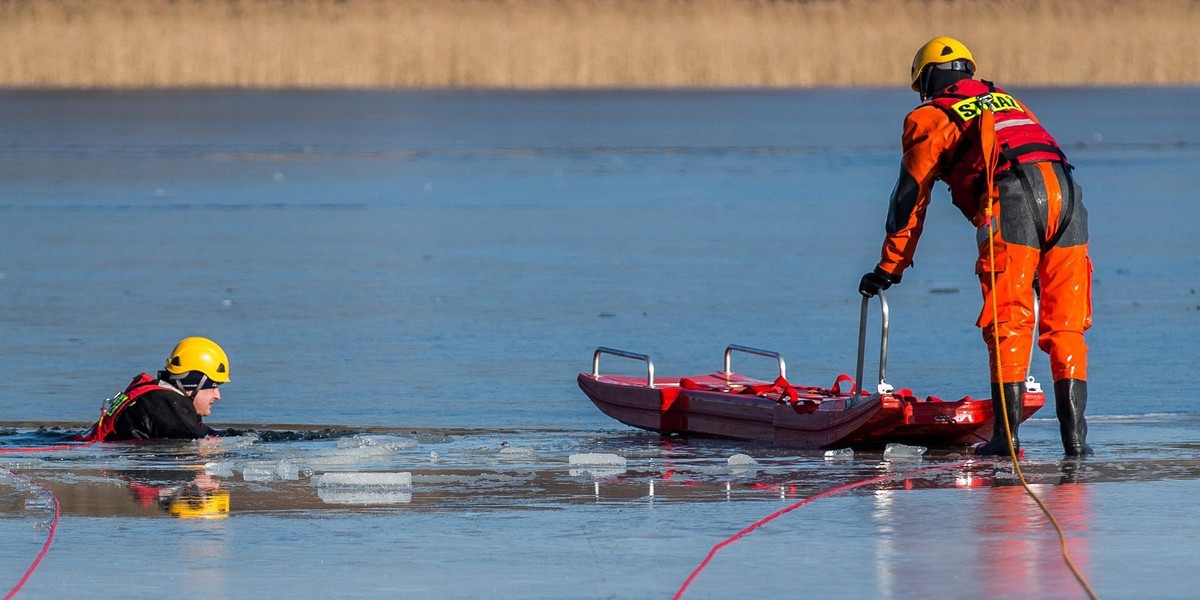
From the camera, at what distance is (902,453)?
7605 mm

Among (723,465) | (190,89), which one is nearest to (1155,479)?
(723,465)

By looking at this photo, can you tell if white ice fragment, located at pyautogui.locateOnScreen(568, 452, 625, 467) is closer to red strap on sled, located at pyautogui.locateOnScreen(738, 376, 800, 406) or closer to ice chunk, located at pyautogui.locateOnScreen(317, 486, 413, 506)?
ice chunk, located at pyautogui.locateOnScreen(317, 486, 413, 506)

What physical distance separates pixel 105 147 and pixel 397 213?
9688mm

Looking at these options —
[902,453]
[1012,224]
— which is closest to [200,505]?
[902,453]

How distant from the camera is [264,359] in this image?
35.8ft

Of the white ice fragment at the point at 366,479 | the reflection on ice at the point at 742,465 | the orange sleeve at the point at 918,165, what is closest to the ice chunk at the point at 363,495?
the white ice fragment at the point at 366,479

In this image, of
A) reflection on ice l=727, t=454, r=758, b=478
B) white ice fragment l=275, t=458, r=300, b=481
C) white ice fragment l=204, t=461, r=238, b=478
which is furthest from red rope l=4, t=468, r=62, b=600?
reflection on ice l=727, t=454, r=758, b=478

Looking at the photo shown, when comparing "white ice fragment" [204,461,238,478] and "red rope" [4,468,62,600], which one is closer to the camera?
"red rope" [4,468,62,600]

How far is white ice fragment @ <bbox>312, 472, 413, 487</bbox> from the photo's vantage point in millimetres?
6948

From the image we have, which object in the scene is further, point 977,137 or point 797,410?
point 797,410

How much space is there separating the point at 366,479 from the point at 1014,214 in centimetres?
259

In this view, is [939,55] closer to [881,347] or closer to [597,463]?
[881,347]

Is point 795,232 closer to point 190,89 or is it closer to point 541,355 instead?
point 541,355

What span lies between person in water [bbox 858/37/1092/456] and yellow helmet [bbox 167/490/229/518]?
2.60 m
